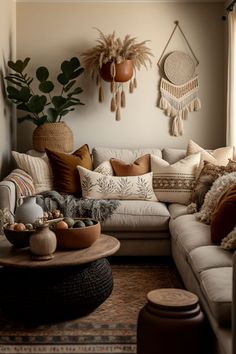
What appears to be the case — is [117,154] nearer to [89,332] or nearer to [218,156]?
[218,156]

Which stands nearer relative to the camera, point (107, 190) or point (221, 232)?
point (221, 232)

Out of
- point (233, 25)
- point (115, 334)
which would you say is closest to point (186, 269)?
point (115, 334)

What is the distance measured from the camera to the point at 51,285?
267cm

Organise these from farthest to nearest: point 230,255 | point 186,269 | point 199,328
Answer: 1. point 186,269
2. point 230,255
3. point 199,328

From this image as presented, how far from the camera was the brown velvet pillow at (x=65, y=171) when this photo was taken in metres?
4.41

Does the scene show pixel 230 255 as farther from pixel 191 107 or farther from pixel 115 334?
pixel 191 107

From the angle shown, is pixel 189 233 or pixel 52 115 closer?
pixel 189 233

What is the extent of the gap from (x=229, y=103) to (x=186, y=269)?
88.1 inches

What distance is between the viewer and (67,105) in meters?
4.84

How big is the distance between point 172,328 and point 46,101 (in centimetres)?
320

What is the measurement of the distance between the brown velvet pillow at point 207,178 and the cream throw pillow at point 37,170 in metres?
1.32

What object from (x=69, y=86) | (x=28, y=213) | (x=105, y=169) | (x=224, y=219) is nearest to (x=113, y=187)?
(x=105, y=169)

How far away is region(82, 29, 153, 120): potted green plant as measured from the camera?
477 centimetres

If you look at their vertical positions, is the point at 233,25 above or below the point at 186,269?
above
